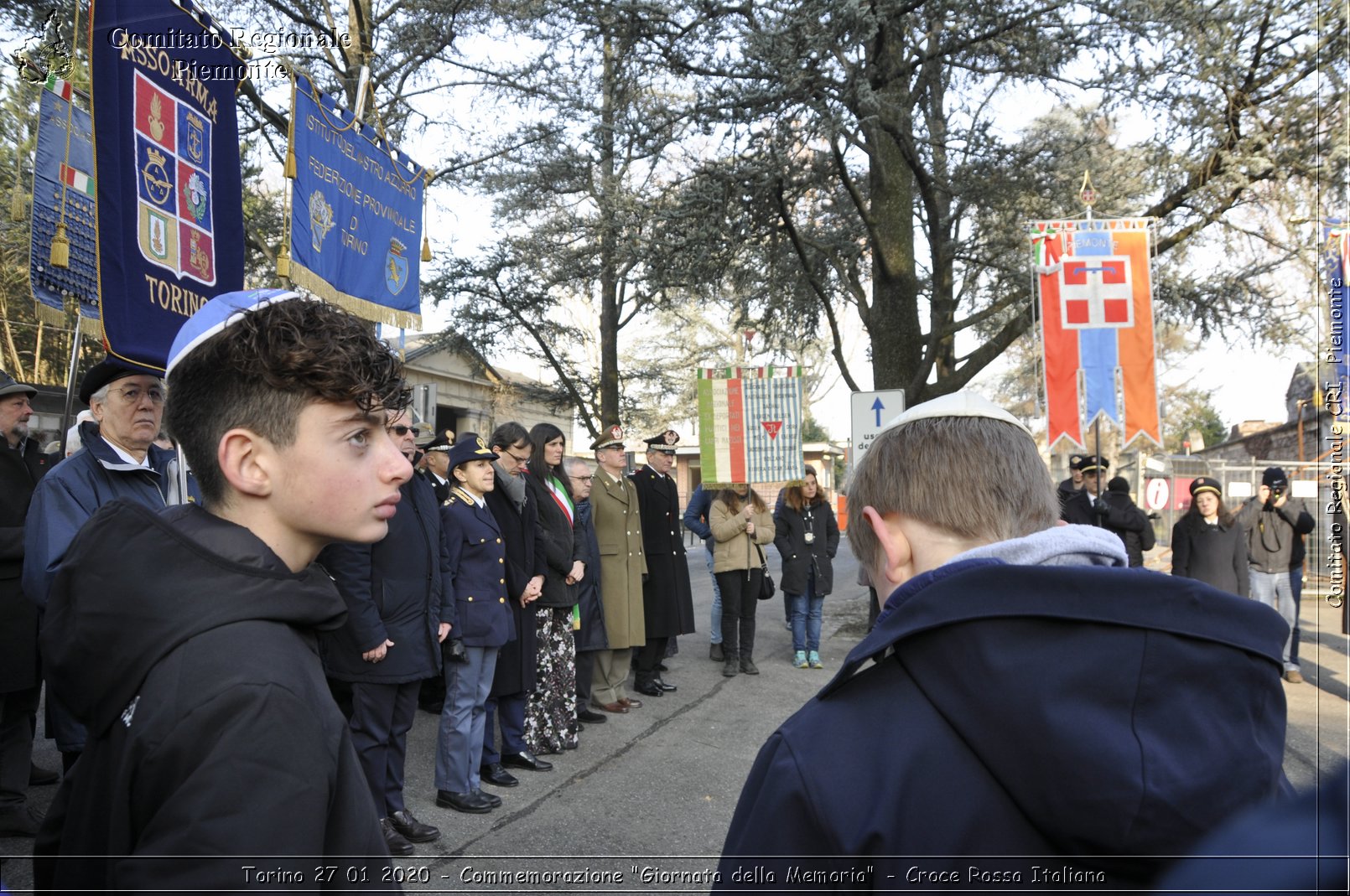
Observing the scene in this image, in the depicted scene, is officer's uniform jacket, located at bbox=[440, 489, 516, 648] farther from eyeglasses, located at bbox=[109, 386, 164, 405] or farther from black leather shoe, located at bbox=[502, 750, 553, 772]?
eyeglasses, located at bbox=[109, 386, 164, 405]

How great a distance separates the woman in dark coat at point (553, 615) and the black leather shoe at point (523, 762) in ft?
0.80

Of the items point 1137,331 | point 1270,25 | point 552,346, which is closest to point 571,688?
point 1137,331

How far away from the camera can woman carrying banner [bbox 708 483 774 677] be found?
9.29m

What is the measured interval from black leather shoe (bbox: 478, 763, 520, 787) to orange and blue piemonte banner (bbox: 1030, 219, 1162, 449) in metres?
6.54

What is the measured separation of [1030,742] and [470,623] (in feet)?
14.7

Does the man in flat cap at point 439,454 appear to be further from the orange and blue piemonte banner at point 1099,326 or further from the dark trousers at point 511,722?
the orange and blue piemonte banner at point 1099,326

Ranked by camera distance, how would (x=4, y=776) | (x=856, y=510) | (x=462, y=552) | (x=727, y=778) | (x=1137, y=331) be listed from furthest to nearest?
(x=1137, y=331), (x=727, y=778), (x=462, y=552), (x=4, y=776), (x=856, y=510)

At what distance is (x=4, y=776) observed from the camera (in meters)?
4.41

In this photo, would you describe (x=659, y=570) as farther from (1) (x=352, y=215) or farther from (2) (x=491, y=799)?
(1) (x=352, y=215)

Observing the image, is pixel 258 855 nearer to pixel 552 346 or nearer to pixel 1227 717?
pixel 1227 717

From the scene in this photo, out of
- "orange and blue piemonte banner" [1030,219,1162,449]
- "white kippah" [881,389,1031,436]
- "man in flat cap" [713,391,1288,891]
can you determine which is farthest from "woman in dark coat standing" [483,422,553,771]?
"orange and blue piemonte banner" [1030,219,1162,449]

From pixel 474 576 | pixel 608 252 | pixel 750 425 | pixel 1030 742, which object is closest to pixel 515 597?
pixel 474 576

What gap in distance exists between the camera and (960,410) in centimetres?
142

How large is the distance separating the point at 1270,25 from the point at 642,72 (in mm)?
5826
